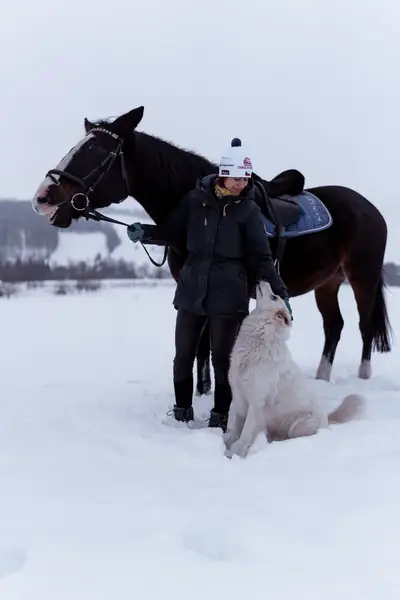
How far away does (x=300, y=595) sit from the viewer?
1.83m

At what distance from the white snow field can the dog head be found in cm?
66

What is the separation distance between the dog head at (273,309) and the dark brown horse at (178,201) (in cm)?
110

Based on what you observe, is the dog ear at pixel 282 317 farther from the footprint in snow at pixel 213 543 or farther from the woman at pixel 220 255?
the footprint in snow at pixel 213 543

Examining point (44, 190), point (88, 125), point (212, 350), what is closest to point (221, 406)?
point (212, 350)

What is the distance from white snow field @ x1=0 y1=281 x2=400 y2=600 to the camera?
1.90 meters

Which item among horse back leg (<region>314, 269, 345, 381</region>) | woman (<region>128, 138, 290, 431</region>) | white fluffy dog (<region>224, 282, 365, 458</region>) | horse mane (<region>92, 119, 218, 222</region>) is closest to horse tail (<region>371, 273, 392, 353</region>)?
horse back leg (<region>314, 269, 345, 381</region>)

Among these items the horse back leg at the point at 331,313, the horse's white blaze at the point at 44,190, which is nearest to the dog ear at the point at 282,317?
the horse's white blaze at the point at 44,190

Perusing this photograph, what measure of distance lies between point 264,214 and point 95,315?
1059 centimetres

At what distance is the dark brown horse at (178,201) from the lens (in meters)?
4.18

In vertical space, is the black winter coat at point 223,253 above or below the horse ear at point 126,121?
below

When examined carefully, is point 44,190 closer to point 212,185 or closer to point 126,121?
point 126,121

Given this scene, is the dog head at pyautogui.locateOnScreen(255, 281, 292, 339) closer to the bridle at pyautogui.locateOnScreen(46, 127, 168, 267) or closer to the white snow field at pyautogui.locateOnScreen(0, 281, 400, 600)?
the white snow field at pyautogui.locateOnScreen(0, 281, 400, 600)

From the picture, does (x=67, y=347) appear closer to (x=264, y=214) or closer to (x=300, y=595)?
(x=264, y=214)

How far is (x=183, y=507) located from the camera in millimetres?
2463
